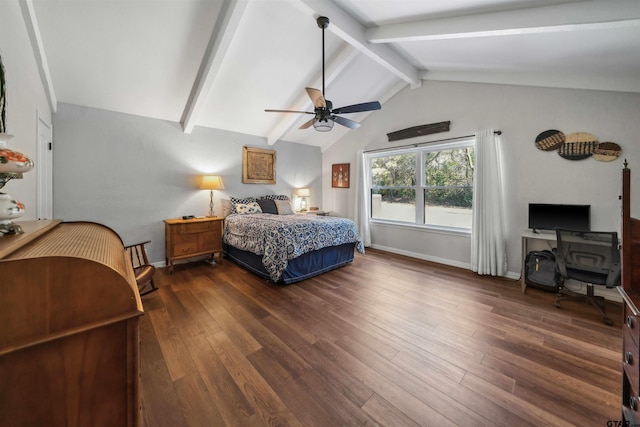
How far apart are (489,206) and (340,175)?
308 cm

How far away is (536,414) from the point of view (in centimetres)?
131

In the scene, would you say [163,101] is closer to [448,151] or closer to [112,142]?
[112,142]

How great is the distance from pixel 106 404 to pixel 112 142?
3.80 metres

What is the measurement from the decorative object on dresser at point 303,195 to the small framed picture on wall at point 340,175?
0.71 meters

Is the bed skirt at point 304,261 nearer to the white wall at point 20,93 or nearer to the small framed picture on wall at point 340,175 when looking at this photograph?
the small framed picture on wall at point 340,175

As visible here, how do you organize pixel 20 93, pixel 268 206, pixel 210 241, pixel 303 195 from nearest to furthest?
pixel 20 93
pixel 210 241
pixel 268 206
pixel 303 195

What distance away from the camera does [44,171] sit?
2668 mm

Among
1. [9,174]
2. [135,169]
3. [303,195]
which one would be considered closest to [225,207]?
[135,169]

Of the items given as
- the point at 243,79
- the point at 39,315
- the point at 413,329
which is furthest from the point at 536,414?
the point at 243,79

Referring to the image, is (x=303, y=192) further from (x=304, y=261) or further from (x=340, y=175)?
(x=304, y=261)

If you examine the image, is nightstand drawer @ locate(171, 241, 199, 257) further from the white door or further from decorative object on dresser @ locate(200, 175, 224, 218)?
the white door

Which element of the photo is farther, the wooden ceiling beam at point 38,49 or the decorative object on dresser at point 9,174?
the wooden ceiling beam at point 38,49

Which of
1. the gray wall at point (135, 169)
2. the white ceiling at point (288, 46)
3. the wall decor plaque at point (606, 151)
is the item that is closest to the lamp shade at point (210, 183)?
the gray wall at point (135, 169)

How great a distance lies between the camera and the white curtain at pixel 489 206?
3.33 metres
